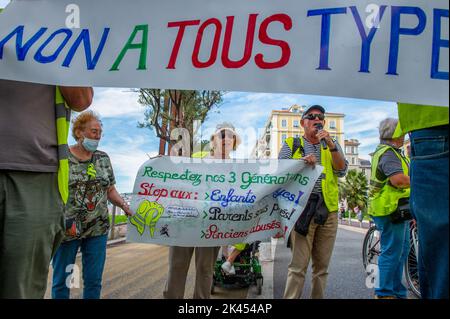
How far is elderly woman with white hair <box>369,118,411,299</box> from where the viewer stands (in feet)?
11.7

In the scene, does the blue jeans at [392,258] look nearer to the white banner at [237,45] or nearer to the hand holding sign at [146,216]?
the hand holding sign at [146,216]

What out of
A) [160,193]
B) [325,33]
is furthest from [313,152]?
[325,33]

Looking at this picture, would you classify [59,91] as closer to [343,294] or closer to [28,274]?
[28,274]

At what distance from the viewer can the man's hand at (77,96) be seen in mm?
1820

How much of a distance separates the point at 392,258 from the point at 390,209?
1.56ft

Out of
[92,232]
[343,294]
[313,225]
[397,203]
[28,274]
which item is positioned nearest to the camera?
[28,274]

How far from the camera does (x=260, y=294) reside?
4.48 metres

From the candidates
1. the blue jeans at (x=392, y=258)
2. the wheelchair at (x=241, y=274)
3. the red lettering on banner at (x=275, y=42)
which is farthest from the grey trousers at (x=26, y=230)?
the wheelchair at (x=241, y=274)

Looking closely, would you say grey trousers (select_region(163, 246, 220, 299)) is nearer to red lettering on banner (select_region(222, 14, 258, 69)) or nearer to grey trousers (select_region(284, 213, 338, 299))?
grey trousers (select_region(284, 213, 338, 299))

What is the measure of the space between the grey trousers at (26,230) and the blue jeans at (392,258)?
310 cm

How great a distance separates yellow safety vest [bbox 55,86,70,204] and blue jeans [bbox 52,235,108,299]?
1.41 metres

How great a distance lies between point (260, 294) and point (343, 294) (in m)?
1.00

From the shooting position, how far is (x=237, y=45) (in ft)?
5.85
